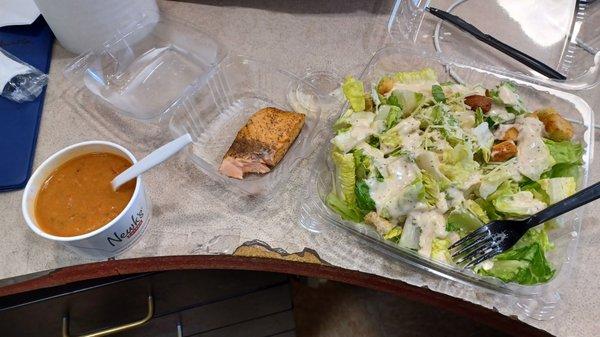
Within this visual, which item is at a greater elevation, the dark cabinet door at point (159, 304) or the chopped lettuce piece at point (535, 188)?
the chopped lettuce piece at point (535, 188)

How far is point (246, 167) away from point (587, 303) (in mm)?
592

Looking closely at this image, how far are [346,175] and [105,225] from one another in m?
0.38

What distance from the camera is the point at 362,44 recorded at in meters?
1.12

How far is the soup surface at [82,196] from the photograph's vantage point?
0.78 meters

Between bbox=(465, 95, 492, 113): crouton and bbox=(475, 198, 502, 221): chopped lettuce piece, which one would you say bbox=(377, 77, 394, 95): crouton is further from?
bbox=(475, 198, 502, 221): chopped lettuce piece

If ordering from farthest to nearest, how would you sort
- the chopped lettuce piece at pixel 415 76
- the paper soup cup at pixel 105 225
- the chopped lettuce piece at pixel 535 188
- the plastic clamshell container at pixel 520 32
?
the plastic clamshell container at pixel 520 32
the chopped lettuce piece at pixel 415 76
the chopped lettuce piece at pixel 535 188
the paper soup cup at pixel 105 225

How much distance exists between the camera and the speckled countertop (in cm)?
83

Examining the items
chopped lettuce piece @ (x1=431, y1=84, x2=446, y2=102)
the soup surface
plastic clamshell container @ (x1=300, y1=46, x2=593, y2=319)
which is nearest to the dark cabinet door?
the soup surface

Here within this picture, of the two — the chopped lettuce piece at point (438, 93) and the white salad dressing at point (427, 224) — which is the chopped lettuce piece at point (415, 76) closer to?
the chopped lettuce piece at point (438, 93)

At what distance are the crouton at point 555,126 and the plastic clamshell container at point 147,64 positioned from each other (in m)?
0.63

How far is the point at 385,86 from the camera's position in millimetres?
950

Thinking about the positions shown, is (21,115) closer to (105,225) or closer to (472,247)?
(105,225)

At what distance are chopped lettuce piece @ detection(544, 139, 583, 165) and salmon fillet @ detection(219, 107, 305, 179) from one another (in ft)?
1.45

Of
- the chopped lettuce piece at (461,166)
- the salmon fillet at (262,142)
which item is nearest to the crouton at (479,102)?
the chopped lettuce piece at (461,166)
